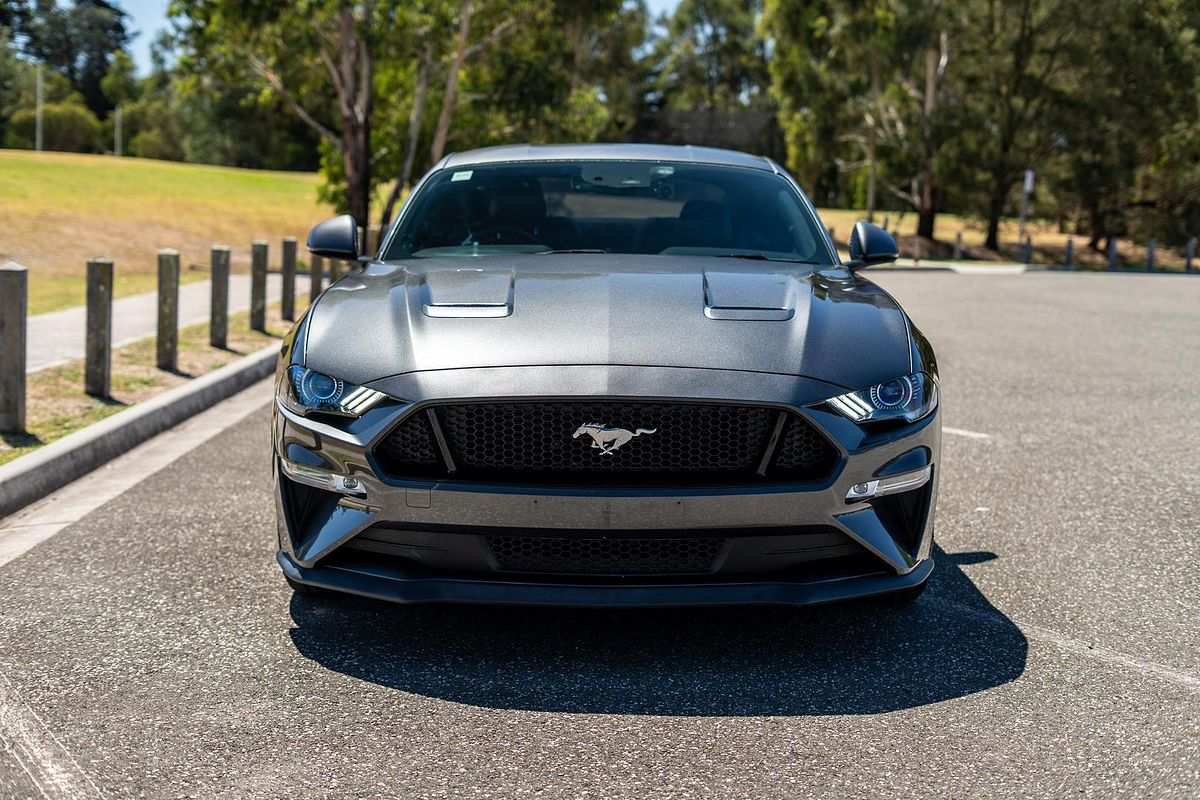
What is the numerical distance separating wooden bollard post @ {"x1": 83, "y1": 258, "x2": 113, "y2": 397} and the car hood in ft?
12.6

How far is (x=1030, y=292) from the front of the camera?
23016 millimetres

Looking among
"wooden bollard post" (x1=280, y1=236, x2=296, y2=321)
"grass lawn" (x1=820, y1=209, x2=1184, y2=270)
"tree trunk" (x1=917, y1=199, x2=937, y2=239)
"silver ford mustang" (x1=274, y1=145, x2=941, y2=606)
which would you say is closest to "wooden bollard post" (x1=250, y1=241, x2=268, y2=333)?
A: "wooden bollard post" (x1=280, y1=236, x2=296, y2=321)

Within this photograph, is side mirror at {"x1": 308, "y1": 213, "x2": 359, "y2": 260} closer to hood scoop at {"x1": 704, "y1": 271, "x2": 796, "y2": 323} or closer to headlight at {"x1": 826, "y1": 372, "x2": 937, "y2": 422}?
hood scoop at {"x1": 704, "y1": 271, "x2": 796, "y2": 323}

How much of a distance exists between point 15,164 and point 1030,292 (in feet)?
95.9

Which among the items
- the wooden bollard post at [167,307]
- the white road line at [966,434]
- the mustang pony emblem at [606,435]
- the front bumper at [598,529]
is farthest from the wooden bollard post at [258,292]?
the mustang pony emblem at [606,435]

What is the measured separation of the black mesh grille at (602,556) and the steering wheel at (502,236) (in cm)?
189

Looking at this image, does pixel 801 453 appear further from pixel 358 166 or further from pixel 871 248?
pixel 358 166

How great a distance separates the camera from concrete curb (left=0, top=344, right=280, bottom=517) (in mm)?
5652

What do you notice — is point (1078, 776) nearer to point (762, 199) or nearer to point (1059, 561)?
point (1059, 561)

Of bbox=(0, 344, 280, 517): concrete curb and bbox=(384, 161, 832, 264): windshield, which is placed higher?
bbox=(384, 161, 832, 264): windshield

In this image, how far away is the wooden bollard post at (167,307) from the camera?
358 inches

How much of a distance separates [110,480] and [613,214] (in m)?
2.62

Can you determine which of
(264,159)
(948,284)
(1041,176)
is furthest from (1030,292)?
(264,159)

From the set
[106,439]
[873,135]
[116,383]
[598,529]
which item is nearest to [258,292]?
[116,383]
